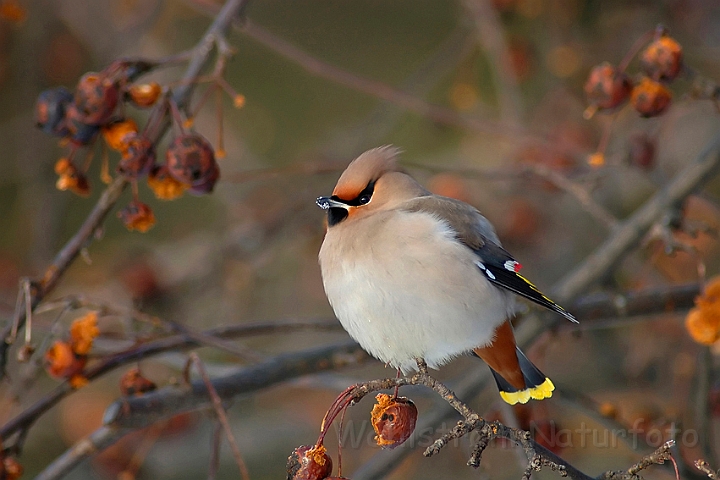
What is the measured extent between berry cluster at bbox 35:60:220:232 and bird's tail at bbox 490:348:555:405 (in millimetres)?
1037

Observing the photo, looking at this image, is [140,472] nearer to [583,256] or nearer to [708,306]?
[583,256]

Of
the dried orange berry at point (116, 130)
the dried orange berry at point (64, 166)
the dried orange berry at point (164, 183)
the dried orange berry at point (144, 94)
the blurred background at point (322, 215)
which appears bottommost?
the blurred background at point (322, 215)

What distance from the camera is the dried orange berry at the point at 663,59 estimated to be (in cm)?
262

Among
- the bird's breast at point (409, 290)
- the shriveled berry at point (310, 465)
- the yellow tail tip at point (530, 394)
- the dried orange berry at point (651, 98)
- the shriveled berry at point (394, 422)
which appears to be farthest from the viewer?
the dried orange berry at point (651, 98)

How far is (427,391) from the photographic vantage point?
2.99 m

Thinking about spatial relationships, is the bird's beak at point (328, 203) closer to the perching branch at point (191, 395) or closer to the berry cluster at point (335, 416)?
the perching branch at point (191, 395)

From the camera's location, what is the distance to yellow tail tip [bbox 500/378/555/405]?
8.39ft

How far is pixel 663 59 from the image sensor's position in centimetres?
264

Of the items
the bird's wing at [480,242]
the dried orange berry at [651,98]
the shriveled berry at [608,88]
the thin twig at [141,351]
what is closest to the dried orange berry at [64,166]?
the thin twig at [141,351]

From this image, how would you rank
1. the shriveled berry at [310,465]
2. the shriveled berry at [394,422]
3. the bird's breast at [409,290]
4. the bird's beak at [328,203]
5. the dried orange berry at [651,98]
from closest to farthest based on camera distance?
the shriveled berry at [310,465], the shriveled berry at [394,422], the bird's breast at [409,290], the bird's beak at [328,203], the dried orange berry at [651,98]

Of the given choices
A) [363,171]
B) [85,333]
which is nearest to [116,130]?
[85,333]

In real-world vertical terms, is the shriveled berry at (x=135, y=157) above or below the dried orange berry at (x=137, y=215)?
above

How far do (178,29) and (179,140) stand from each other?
3323mm

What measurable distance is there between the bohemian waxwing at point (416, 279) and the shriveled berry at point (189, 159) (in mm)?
336
